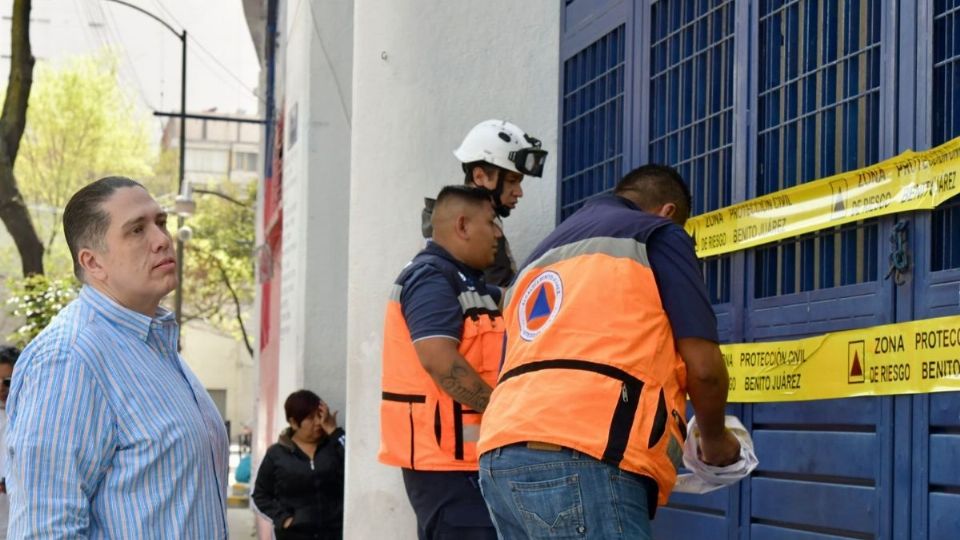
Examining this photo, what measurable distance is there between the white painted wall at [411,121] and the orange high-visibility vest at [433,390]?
2.37 metres

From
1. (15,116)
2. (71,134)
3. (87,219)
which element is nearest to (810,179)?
(87,219)

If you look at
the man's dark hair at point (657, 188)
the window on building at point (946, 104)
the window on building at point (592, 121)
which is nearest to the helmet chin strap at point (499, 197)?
the window on building at point (592, 121)

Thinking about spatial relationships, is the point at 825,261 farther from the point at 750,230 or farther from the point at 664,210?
the point at 664,210

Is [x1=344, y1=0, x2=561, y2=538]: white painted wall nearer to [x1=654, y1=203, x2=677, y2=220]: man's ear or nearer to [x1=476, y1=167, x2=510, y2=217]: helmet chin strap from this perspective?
[x1=476, y1=167, x2=510, y2=217]: helmet chin strap

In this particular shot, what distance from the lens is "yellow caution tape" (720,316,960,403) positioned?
463 centimetres

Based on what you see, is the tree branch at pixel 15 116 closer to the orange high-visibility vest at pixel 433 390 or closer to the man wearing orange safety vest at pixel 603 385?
the orange high-visibility vest at pixel 433 390

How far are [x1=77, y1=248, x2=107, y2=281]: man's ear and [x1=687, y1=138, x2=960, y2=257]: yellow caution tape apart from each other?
2.45 meters

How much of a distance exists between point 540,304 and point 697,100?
249cm

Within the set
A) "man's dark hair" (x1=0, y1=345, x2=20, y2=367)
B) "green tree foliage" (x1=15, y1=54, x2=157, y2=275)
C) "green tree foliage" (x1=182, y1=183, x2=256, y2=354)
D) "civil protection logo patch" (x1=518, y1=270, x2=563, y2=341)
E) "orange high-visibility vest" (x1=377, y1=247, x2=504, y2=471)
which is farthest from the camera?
"green tree foliage" (x1=182, y1=183, x2=256, y2=354)

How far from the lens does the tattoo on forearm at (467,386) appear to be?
556cm

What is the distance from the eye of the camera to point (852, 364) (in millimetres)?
5160

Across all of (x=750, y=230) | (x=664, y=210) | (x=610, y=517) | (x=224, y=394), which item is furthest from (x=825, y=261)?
(x=224, y=394)

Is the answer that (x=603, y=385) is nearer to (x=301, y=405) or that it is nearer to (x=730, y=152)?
(x=730, y=152)

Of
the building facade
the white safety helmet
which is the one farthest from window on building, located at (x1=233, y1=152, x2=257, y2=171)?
the white safety helmet
